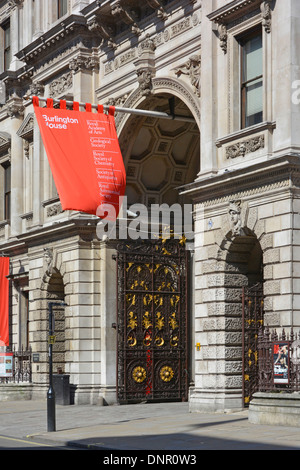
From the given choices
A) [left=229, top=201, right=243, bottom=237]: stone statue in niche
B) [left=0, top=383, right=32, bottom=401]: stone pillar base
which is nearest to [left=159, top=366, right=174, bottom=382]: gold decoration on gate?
[left=0, top=383, right=32, bottom=401]: stone pillar base

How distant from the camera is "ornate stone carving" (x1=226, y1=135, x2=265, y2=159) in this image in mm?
25062

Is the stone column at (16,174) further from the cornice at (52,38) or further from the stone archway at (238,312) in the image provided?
the stone archway at (238,312)

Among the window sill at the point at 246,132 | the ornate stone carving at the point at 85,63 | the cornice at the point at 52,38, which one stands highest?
the cornice at the point at 52,38

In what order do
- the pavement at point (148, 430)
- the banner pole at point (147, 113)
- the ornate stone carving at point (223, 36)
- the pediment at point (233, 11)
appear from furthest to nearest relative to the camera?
1. the banner pole at point (147, 113)
2. the ornate stone carving at point (223, 36)
3. the pediment at point (233, 11)
4. the pavement at point (148, 430)

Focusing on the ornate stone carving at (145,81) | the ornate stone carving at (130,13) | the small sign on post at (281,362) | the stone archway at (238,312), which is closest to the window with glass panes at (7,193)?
the ornate stone carving at (130,13)

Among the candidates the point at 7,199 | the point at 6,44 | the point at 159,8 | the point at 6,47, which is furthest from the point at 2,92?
the point at 159,8

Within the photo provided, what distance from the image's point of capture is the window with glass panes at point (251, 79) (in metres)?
25.8

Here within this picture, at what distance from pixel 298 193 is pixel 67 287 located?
12.7m

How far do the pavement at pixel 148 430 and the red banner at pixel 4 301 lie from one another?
30.8 feet

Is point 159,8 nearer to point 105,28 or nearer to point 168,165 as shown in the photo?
point 105,28

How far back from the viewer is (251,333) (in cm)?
2641

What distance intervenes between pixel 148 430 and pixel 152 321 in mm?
10299

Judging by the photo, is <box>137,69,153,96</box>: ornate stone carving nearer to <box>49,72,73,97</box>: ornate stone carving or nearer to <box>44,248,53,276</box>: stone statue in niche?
<box>49,72,73,97</box>: ornate stone carving
